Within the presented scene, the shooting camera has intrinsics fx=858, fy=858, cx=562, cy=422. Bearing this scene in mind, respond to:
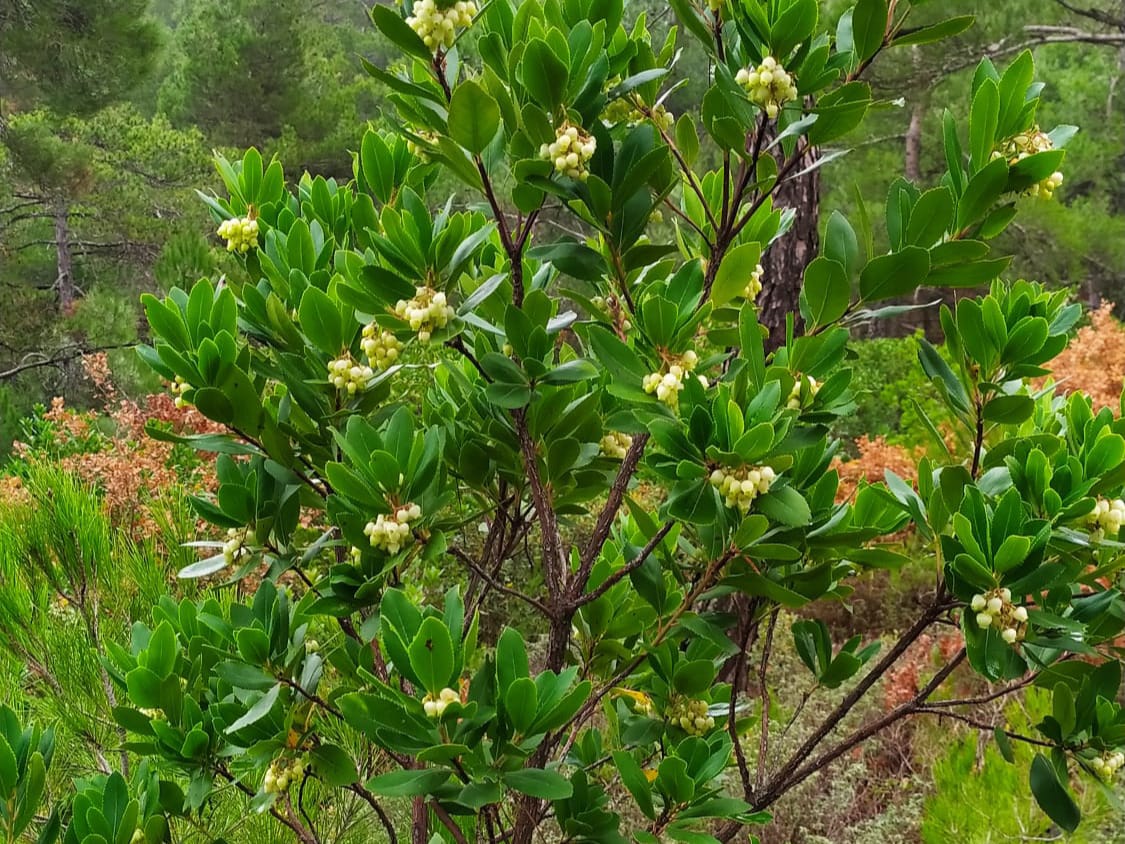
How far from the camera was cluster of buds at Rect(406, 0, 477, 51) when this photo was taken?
0.68m

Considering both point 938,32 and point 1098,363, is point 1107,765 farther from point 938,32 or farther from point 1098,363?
point 1098,363

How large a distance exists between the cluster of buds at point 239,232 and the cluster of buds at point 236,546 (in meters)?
0.35

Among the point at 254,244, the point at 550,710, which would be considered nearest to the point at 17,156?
the point at 254,244

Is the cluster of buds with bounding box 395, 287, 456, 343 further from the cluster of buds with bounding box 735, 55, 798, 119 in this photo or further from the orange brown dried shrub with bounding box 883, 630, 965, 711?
the orange brown dried shrub with bounding box 883, 630, 965, 711

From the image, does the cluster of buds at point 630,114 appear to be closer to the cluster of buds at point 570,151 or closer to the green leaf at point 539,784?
the cluster of buds at point 570,151

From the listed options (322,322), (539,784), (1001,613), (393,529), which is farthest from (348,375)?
(1001,613)

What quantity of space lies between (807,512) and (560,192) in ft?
1.12

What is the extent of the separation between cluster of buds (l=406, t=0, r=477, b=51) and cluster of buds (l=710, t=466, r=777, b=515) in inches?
16.2

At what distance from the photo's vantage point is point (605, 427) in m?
0.86

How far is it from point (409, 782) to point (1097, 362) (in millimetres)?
5054

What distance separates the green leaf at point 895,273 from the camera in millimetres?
725

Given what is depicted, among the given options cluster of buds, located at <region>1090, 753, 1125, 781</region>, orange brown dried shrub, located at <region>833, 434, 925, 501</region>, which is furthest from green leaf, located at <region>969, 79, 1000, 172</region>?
orange brown dried shrub, located at <region>833, 434, 925, 501</region>

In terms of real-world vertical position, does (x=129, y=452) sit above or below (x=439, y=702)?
below

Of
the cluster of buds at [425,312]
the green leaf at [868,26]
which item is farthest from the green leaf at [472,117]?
the green leaf at [868,26]
